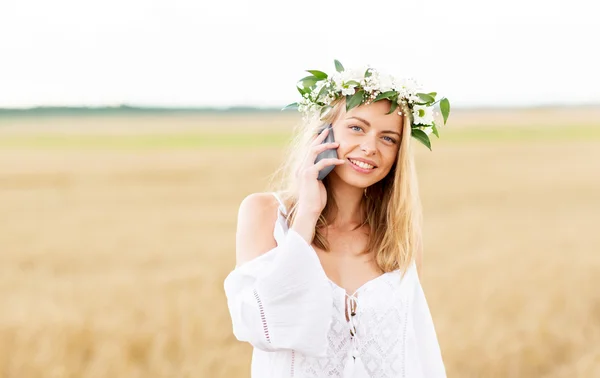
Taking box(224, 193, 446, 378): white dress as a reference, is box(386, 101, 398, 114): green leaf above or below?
above

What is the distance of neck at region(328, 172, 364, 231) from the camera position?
3.15 metres

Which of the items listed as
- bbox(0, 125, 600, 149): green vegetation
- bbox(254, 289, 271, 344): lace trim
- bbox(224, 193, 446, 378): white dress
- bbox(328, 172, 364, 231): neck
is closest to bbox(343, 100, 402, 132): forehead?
bbox(328, 172, 364, 231): neck

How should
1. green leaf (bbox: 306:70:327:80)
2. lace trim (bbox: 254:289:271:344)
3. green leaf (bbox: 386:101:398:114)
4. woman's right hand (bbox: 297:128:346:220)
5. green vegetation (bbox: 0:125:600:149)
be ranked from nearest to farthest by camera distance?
1. lace trim (bbox: 254:289:271:344)
2. woman's right hand (bbox: 297:128:346:220)
3. green leaf (bbox: 386:101:398:114)
4. green leaf (bbox: 306:70:327:80)
5. green vegetation (bbox: 0:125:600:149)

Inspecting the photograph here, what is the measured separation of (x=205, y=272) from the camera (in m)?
7.44

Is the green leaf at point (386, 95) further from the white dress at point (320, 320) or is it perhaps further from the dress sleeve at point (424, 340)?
the dress sleeve at point (424, 340)

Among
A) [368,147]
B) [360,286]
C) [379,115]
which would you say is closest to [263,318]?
[360,286]

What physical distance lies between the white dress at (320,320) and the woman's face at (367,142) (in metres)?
0.28

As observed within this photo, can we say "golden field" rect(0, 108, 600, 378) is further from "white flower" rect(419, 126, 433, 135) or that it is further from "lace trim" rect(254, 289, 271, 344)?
"lace trim" rect(254, 289, 271, 344)

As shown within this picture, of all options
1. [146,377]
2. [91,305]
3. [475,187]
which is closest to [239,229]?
[146,377]

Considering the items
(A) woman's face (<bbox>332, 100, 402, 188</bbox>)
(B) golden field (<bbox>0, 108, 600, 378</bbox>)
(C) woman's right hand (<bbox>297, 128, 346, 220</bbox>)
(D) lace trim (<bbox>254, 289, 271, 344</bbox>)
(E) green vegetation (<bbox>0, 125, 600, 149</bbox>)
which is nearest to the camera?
(D) lace trim (<bbox>254, 289, 271, 344</bbox>)

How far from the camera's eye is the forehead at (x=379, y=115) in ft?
9.80

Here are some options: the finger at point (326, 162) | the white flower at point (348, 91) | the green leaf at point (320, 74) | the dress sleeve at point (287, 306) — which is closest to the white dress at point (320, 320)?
the dress sleeve at point (287, 306)

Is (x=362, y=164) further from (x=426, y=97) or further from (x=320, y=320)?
(x=320, y=320)

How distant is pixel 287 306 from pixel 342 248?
0.45 metres
